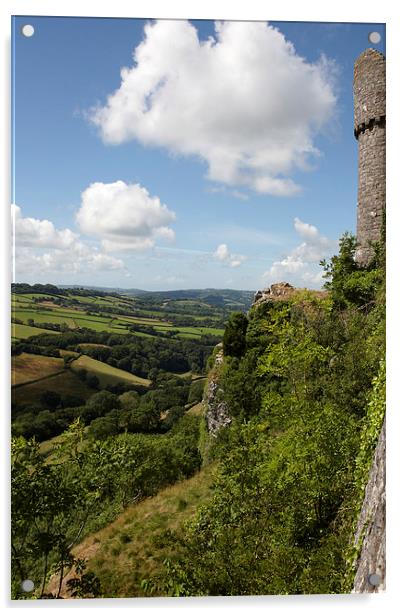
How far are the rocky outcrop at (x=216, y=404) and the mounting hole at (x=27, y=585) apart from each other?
341 inches

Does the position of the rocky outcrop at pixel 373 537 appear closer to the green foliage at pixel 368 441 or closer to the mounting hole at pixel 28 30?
the green foliage at pixel 368 441

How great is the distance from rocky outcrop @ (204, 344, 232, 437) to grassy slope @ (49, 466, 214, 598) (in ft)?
18.7

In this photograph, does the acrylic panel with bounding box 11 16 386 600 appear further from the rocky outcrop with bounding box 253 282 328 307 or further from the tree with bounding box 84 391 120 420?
the rocky outcrop with bounding box 253 282 328 307

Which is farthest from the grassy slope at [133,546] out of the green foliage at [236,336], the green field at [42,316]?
the green foliage at [236,336]

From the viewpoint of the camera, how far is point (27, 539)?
3.42 m

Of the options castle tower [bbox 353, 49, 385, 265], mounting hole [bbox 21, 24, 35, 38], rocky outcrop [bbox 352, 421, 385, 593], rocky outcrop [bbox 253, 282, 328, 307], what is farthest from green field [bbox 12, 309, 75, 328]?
rocky outcrop [bbox 253, 282, 328, 307]

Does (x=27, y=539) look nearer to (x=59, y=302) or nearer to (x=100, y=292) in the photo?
(x=59, y=302)

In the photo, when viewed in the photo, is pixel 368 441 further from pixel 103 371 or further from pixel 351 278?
pixel 351 278

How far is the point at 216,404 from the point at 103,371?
757 cm

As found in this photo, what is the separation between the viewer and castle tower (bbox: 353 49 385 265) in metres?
6.03

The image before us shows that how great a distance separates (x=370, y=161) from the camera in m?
6.54
